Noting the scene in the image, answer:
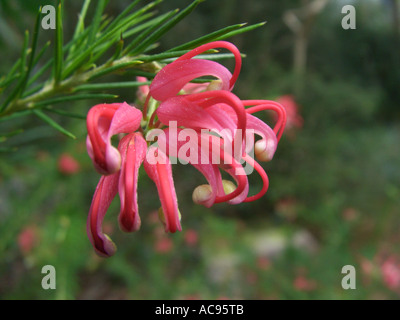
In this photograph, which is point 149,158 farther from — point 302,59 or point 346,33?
point 346,33

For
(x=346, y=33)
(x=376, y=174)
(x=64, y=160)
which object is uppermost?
(x=346, y=33)

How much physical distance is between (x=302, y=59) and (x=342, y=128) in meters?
0.83

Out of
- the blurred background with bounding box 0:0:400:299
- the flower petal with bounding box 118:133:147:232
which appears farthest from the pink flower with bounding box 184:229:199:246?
the flower petal with bounding box 118:133:147:232

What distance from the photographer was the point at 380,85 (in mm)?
3836

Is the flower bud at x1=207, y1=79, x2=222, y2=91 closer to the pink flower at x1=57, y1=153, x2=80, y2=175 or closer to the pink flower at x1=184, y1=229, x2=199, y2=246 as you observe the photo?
the pink flower at x1=57, y1=153, x2=80, y2=175

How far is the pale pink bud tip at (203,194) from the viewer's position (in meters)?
0.26

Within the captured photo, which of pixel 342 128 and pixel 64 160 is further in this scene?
pixel 342 128

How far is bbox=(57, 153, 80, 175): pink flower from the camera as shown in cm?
123

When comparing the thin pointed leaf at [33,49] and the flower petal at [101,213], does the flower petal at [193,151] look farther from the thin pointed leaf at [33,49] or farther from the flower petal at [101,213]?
the thin pointed leaf at [33,49]

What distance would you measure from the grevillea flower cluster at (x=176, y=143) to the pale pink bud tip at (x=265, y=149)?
1 centimetres

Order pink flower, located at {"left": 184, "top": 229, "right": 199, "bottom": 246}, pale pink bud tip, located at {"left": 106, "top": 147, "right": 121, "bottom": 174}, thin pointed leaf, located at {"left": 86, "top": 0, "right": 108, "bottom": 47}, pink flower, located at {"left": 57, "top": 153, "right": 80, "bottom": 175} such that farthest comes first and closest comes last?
pink flower, located at {"left": 184, "top": 229, "right": 199, "bottom": 246} → pink flower, located at {"left": 57, "top": 153, "right": 80, "bottom": 175} → thin pointed leaf, located at {"left": 86, "top": 0, "right": 108, "bottom": 47} → pale pink bud tip, located at {"left": 106, "top": 147, "right": 121, "bottom": 174}

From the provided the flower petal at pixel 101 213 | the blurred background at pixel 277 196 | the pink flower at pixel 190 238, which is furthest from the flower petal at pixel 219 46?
the pink flower at pixel 190 238
